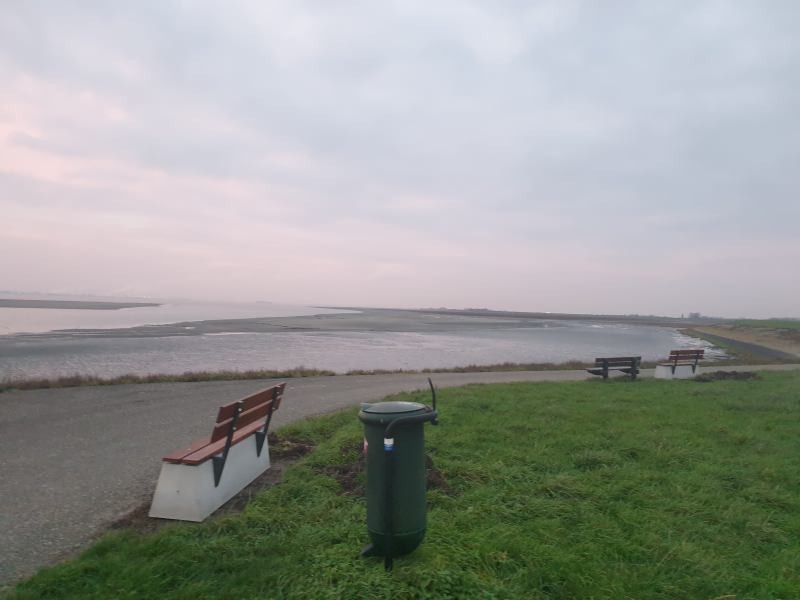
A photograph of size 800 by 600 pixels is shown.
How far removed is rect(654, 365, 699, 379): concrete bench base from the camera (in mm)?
14953

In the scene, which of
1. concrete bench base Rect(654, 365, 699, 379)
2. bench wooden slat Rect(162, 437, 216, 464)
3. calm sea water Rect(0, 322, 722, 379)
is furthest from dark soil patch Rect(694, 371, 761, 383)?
bench wooden slat Rect(162, 437, 216, 464)

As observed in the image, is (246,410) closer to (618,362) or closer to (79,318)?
(618,362)

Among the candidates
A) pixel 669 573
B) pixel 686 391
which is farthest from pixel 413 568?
Result: pixel 686 391

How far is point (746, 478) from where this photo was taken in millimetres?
5520

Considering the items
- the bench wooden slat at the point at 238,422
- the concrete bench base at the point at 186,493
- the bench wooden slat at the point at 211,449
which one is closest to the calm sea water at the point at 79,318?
the bench wooden slat at the point at 238,422

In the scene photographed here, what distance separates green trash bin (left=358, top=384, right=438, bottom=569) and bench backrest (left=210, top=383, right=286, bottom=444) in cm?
169

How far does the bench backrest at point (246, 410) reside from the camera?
483cm

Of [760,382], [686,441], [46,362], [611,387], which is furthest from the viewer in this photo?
[46,362]

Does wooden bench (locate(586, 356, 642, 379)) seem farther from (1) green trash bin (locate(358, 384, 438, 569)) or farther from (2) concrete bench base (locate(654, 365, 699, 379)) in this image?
(1) green trash bin (locate(358, 384, 438, 569))

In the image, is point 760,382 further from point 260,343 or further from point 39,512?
point 260,343

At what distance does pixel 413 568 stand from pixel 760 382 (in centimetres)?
1312

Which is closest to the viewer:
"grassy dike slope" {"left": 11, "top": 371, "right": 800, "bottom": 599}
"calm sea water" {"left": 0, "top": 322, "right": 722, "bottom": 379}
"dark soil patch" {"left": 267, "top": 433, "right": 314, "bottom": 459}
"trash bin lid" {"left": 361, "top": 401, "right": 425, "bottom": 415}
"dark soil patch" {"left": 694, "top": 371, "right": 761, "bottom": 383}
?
"grassy dike slope" {"left": 11, "top": 371, "right": 800, "bottom": 599}

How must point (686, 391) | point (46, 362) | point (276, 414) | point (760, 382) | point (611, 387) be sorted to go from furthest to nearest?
point (46, 362) < point (760, 382) < point (611, 387) < point (686, 391) < point (276, 414)

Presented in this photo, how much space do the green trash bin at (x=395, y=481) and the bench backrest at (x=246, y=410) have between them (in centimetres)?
169
